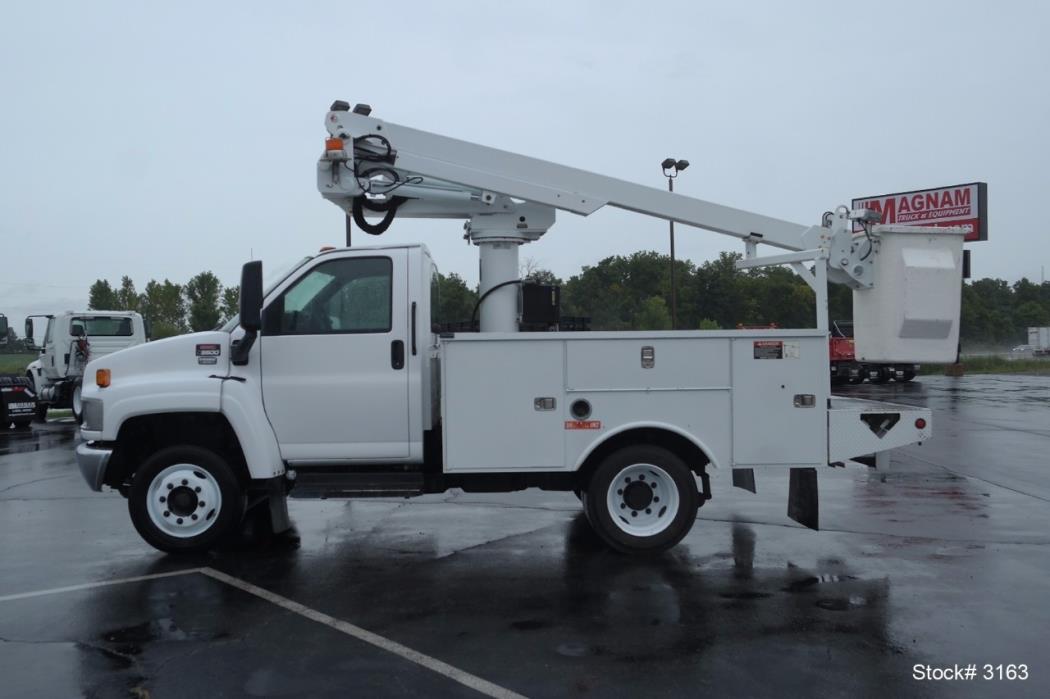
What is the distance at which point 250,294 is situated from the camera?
6.66 m

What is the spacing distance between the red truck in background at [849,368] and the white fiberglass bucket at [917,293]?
24576 mm

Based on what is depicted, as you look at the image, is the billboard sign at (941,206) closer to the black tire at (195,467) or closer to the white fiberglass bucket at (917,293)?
the white fiberglass bucket at (917,293)

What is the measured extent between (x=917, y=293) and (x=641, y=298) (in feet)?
86.7

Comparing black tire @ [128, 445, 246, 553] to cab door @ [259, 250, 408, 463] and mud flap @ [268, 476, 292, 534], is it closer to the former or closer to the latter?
mud flap @ [268, 476, 292, 534]

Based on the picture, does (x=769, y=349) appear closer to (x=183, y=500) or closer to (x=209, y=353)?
(x=209, y=353)

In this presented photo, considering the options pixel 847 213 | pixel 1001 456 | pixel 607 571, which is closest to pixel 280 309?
pixel 607 571

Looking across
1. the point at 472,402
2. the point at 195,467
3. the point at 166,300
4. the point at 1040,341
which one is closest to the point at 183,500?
the point at 195,467

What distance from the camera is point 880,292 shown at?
7.21 meters

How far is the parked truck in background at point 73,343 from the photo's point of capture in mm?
21578

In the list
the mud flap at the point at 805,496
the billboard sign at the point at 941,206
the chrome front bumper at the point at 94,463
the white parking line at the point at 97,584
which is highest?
the billboard sign at the point at 941,206

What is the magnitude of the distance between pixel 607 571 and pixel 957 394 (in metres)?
24.5

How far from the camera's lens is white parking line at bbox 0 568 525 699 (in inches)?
183

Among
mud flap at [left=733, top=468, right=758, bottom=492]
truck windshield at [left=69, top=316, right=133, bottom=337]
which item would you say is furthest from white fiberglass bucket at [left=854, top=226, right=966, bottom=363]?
truck windshield at [left=69, top=316, right=133, bottom=337]

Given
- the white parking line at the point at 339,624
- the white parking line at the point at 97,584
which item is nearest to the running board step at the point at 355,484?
the white parking line at the point at 339,624
